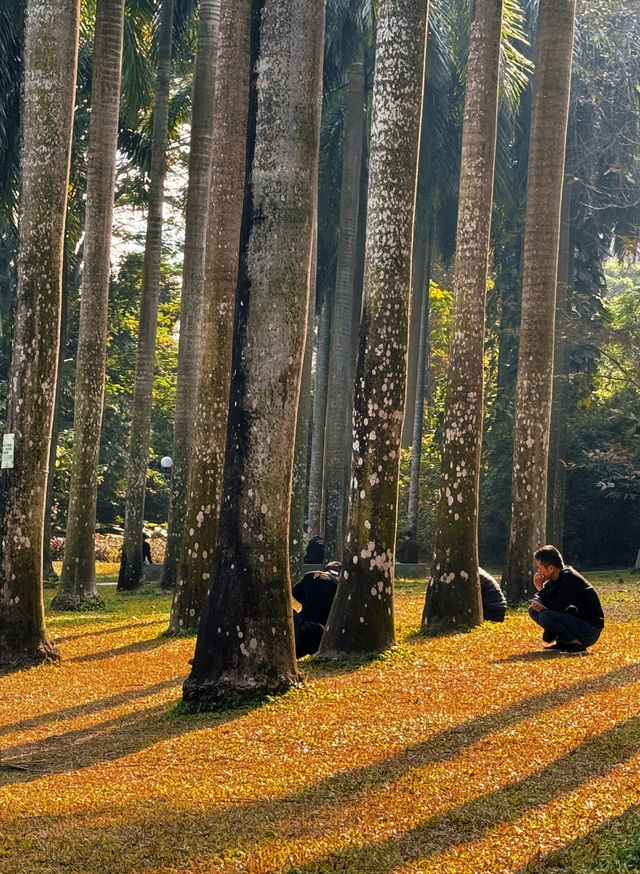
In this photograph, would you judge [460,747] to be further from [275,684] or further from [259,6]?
[259,6]

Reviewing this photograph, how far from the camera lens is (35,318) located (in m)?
12.6

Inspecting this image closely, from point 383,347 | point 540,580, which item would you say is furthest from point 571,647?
point 383,347

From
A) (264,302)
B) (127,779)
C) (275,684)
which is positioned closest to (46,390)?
(264,302)

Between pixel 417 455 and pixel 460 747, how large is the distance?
1087 inches

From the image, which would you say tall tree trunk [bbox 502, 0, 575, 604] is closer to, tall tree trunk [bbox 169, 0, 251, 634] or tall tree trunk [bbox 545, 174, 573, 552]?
tall tree trunk [bbox 169, 0, 251, 634]

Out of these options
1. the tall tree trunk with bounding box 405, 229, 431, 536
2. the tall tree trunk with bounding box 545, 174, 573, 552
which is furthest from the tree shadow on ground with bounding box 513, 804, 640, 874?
the tall tree trunk with bounding box 405, 229, 431, 536

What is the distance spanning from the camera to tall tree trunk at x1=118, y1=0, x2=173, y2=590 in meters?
23.8

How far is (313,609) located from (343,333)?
15895 millimetres

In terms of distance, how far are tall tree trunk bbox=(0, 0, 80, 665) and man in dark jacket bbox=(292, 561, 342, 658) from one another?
2741 millimetres

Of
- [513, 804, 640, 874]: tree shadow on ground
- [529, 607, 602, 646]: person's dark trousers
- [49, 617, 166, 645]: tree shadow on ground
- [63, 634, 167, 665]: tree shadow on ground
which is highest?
[529, 607, 602, 646]: person's dark trousers

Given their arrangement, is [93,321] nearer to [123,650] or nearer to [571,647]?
[123,650]

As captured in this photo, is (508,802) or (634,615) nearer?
(508,802)

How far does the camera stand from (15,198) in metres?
25.3

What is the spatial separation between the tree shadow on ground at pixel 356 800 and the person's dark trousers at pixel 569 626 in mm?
3111
